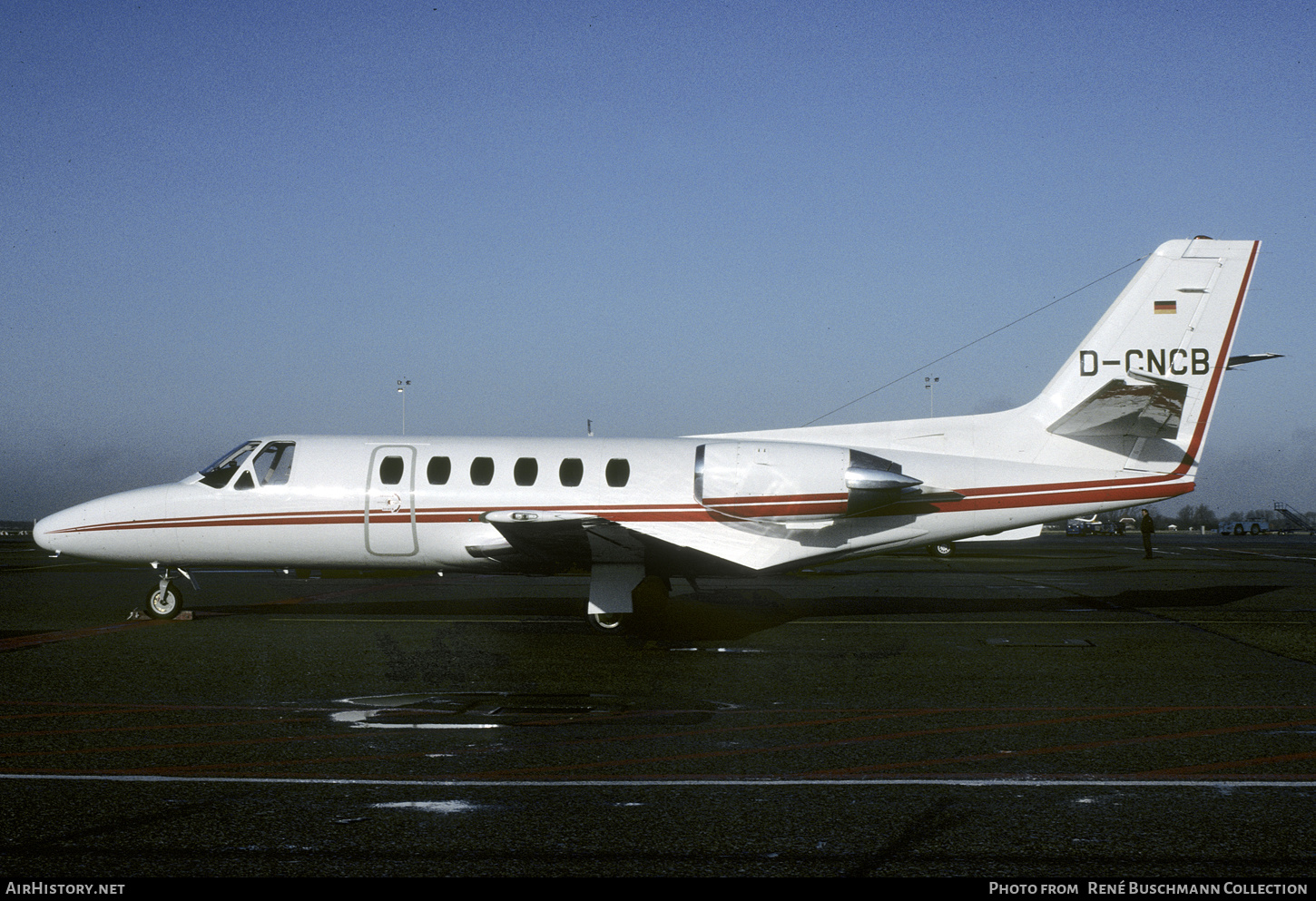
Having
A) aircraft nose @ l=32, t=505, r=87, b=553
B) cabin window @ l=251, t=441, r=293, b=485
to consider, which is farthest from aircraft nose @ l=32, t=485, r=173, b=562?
cabin window @ l=251, t=441, r=293, b=485

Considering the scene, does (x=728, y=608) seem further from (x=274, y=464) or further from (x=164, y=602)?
(x=164, y=602)

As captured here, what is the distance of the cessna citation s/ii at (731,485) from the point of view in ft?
48.4

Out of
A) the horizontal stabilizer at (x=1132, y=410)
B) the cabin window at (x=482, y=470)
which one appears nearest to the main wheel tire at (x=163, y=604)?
the cabin window at (x=482, y=470)

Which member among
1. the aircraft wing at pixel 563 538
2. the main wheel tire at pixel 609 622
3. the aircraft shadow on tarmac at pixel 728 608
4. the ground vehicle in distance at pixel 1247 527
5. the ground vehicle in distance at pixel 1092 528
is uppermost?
the aircraft wing at pixel 563 538

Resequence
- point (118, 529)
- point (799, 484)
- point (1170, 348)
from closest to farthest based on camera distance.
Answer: point (799, 484) < point (1170, 348) < point (118, 529)

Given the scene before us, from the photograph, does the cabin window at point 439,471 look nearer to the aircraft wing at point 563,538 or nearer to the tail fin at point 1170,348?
the aircraft wing at point 563,538

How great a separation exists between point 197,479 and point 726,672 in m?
9.31

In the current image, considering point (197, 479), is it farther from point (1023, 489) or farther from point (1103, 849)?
point (1103, 849)

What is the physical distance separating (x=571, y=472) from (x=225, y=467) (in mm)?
5339

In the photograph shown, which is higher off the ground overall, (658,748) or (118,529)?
(118,529)

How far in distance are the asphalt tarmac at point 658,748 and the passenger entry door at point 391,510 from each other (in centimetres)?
124

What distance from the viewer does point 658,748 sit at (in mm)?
7352

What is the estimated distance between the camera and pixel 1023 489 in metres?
15.3

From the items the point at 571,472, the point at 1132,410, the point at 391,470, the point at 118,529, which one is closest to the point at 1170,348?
the point at 1132,410
